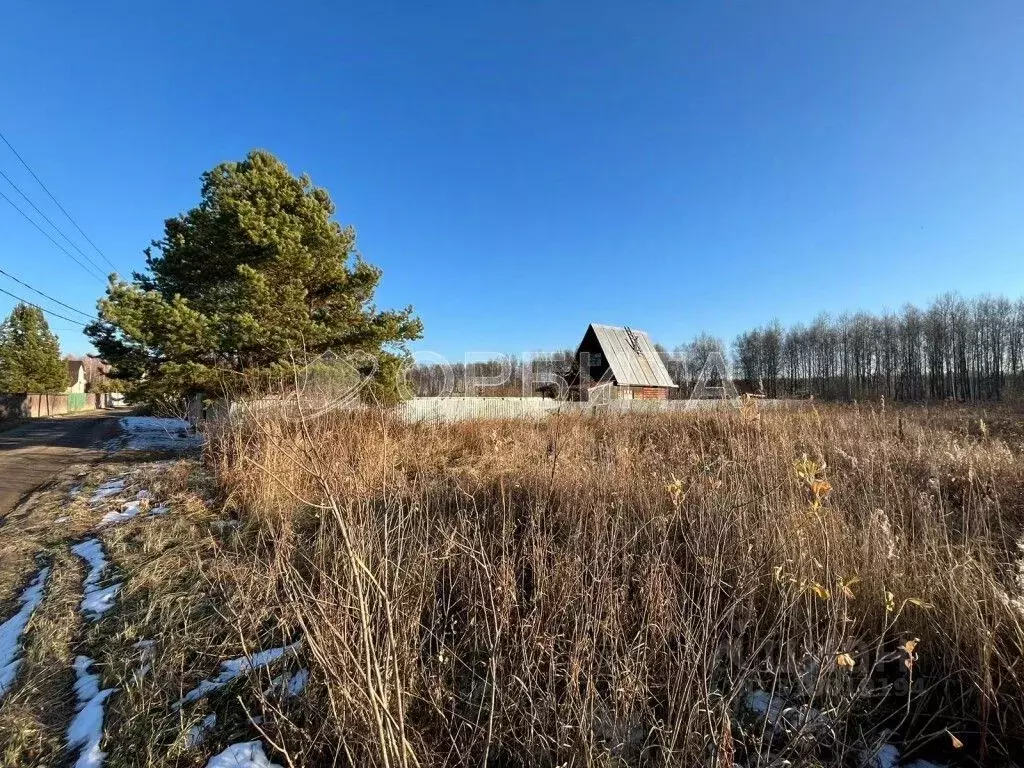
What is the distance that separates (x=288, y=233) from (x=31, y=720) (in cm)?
963

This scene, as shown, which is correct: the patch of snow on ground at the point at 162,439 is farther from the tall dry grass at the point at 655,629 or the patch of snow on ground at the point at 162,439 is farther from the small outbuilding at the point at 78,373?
the small outbuilding at the point at 78,373

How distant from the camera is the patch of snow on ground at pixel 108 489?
5472 millimetres

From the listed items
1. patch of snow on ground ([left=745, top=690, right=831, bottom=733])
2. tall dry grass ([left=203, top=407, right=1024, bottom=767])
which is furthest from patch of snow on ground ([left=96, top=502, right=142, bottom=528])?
patch of snow on ground ([left=745, top=690, right=831, bottom=733])

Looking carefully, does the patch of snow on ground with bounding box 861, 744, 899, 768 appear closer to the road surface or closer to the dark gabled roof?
the road surface

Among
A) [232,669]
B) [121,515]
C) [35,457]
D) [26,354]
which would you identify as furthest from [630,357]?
[26,354]

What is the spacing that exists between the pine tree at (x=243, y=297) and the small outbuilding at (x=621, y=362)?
1461cm

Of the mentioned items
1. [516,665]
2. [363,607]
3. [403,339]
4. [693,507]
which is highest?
[403,339]

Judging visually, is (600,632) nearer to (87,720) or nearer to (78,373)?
(87,720)

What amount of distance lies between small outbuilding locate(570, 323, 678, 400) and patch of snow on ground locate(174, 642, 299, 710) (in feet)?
72.6

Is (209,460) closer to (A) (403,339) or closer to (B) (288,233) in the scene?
(B) (288,233)

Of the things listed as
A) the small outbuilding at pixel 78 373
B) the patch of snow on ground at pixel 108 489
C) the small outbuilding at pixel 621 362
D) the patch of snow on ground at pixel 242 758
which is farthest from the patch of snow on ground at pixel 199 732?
the small outbuilding at pixel 78 373

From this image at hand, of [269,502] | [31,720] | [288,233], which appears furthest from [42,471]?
[31,720]

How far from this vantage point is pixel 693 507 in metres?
2.83

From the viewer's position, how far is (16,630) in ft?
8.91
